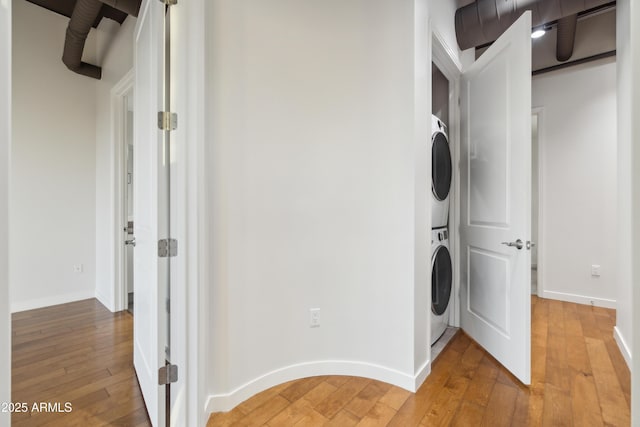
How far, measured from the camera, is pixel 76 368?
205 centimetres

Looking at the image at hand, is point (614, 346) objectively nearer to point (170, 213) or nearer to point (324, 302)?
point (324, 302)

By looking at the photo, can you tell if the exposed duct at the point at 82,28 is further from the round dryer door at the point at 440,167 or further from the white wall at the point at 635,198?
the white wall at the point at 635,198

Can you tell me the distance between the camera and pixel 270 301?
1769 millimetres

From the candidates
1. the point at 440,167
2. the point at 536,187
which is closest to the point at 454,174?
the point at 440,167

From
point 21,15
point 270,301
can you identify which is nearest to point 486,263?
point 270,301

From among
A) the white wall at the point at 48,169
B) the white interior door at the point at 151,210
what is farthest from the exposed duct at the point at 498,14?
the white wall at the point at 48,169

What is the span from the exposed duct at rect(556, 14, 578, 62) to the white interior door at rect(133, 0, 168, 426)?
342 centimetres

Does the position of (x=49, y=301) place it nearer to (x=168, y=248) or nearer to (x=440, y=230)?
(x=168, y=248)

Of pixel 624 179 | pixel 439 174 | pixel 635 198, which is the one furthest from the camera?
pixel 439 174

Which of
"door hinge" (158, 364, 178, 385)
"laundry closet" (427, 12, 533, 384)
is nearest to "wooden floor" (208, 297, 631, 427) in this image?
"laundry closet" (427, 12, 533, 384)

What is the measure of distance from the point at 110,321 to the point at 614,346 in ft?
14.1

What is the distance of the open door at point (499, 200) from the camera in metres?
1.80

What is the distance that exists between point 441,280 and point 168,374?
192 cm

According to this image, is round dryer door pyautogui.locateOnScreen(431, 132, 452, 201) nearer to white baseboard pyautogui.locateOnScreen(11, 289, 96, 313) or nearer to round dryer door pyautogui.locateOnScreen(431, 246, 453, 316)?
round dryer door pyautogui.locateOnScreen(431, 246, 453, 316)
